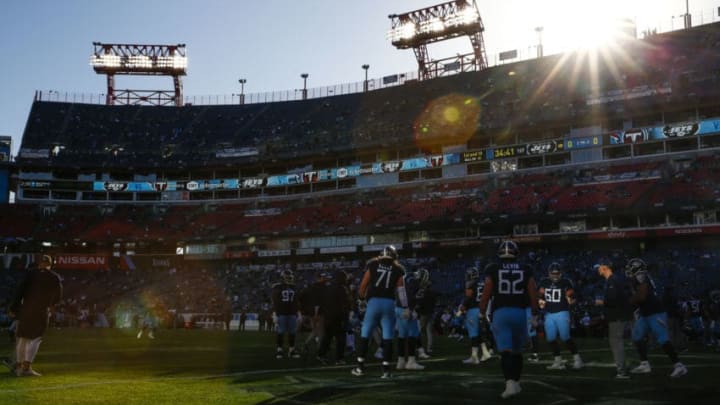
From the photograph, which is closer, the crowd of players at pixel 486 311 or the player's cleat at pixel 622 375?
the crowd of players at pixel 486 311

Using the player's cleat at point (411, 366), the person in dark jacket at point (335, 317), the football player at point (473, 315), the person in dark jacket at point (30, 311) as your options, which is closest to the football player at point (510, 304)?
the player's cleat at point (411, 366)

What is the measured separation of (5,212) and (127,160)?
13.6 metres

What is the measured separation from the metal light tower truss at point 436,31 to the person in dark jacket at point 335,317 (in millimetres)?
58976

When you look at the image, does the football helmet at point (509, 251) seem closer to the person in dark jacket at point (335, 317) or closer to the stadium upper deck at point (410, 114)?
the person in dark jacket at point (335, 317)

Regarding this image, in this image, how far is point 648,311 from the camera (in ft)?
42.1

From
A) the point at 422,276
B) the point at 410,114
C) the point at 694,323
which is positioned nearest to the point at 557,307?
the point at 422,276

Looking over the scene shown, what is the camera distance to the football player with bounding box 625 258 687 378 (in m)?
12.5

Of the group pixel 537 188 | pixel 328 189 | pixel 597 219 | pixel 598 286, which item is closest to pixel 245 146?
pixel 328 189

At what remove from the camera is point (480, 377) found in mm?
12617

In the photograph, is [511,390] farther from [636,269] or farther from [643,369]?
[643,369]

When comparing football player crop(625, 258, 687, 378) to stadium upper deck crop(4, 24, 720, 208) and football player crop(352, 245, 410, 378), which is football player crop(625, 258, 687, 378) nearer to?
football player crop(352, 245, 410, 378)

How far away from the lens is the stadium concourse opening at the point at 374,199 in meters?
37.2

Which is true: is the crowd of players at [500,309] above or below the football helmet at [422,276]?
below

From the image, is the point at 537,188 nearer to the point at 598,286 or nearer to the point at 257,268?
the point at 598,286
